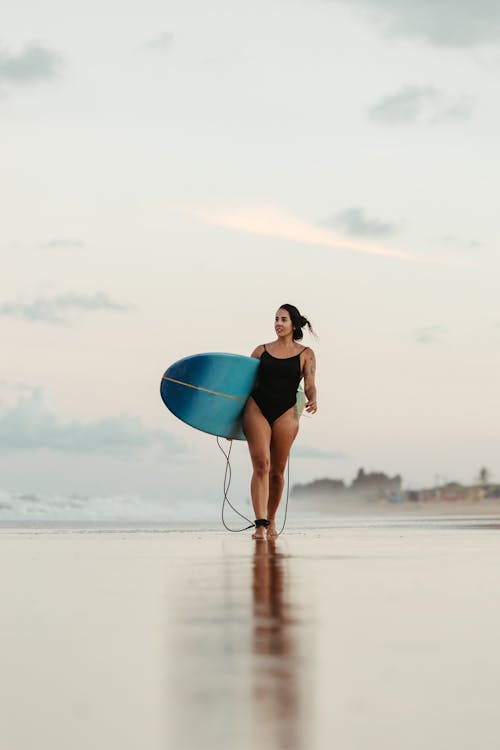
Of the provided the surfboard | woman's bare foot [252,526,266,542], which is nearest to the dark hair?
the surfboard

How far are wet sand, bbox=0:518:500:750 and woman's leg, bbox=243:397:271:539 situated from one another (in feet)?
15.8

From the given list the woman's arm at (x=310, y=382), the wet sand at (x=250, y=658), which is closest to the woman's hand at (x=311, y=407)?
the woman's arm at (x=310, y=382)

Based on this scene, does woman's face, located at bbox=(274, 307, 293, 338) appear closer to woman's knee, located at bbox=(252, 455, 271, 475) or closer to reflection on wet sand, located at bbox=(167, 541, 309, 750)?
woman's knee, located at bbox=(252, 455, 271, 475)

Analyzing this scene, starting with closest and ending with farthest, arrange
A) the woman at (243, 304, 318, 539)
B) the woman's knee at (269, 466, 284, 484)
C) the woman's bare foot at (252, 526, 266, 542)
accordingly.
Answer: the woman's bare foot at (252, 526, 266, 542), the woman at (243, 304, 318, 539), the woman's knee at (269, 466, 284, 484)

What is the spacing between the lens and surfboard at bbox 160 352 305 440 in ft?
40.2

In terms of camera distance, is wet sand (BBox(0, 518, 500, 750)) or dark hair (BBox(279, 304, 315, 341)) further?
dark hair (BBox(279, 304, 315, 341))

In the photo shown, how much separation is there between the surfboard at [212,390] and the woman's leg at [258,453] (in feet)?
0.87

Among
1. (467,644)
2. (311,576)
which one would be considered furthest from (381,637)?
(311,576)

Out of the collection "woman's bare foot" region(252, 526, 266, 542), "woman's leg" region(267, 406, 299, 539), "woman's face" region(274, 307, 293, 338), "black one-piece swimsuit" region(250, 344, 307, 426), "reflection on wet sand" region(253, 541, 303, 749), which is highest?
"woman's face" region(274, 307, 293, 338)

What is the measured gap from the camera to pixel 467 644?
12.2ft

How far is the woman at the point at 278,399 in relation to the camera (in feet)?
38.5

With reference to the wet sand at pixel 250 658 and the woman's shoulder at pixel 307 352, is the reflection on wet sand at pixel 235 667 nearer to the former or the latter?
the wet sand at pixel 250 658

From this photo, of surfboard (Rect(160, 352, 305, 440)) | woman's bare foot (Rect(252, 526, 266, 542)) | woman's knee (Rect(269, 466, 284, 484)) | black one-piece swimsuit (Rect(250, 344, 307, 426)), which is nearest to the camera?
woman's bare foot (Rect(252, 526, 266, 542))

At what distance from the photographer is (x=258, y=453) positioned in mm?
11703
